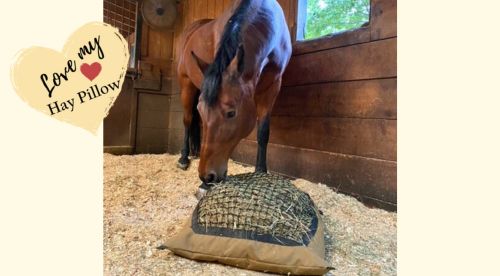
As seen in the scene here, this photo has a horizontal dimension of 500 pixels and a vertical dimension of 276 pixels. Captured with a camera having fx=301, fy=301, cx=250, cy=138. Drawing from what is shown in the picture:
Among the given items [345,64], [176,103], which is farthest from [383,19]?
[176,103]

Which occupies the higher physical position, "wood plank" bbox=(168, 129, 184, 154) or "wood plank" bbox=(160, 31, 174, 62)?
"wood plank" bbox=(160, 31, 174, 62)

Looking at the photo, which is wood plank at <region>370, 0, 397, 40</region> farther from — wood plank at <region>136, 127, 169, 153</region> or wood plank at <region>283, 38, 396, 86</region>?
wood plank at <region>136, 127, 169, 153</region>

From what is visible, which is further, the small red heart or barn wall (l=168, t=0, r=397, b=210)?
barn wall (l=168, t=0, r=397, b=210)

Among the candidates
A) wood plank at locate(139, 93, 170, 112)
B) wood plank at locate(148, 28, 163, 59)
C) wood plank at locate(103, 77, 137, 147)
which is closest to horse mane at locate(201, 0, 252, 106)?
wood plank at locate(103, 77, 137, 147)

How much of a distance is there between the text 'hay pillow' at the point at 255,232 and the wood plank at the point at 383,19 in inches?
39.0

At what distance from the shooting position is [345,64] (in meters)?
→ 1.72

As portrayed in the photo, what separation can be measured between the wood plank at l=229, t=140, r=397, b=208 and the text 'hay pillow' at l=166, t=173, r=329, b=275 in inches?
25.0

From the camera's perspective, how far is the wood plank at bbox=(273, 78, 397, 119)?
58.9 inches

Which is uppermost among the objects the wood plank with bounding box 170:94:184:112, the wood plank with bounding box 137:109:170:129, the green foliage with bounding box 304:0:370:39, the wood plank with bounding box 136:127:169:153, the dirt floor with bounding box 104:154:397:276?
the green foliage with bounding box 304:0:370:39

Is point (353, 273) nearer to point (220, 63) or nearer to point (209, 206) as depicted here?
point (209, 206)

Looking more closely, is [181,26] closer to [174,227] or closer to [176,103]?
[176,103]

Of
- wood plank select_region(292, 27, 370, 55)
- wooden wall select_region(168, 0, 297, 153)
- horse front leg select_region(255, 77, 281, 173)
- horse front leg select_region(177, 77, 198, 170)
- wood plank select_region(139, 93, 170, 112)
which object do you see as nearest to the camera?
wood plank select_region(292, 27, 370, 55)

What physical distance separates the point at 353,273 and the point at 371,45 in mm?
1167

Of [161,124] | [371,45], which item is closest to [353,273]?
[371,45]
